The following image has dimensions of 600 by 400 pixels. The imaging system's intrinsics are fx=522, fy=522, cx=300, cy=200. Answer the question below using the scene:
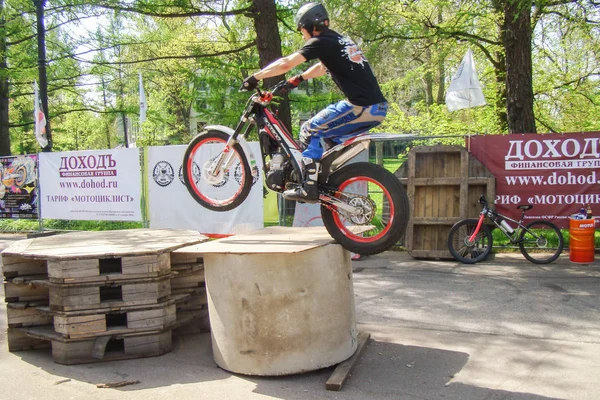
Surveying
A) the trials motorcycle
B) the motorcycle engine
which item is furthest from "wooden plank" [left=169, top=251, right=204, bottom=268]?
the motorcycle engine

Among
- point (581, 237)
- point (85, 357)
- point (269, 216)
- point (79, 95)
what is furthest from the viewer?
point (79, 95)

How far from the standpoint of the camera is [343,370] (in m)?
4.48

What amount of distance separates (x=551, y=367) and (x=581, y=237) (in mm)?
5181

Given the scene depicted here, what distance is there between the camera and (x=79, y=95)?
22.6 meters

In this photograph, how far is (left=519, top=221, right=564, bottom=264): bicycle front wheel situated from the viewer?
910 cm

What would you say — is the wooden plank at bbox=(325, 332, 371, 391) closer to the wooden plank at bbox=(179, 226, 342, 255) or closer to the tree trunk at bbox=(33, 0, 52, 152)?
the wooden plank at bbox=(179, 226, 342, 255)

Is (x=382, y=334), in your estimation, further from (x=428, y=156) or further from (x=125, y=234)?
(x=428, y=156)

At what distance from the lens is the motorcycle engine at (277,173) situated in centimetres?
502

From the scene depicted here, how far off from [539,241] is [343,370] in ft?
20.4

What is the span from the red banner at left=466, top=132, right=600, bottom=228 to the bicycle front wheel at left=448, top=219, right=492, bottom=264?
0.72 m

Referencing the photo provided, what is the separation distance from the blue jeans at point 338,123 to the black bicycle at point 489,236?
199 inches

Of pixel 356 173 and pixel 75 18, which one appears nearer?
pixel 356 173

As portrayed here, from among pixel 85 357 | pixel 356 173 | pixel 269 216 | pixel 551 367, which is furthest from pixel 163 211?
pixel 551 367

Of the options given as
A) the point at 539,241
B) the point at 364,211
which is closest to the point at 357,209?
the point at 364,211
